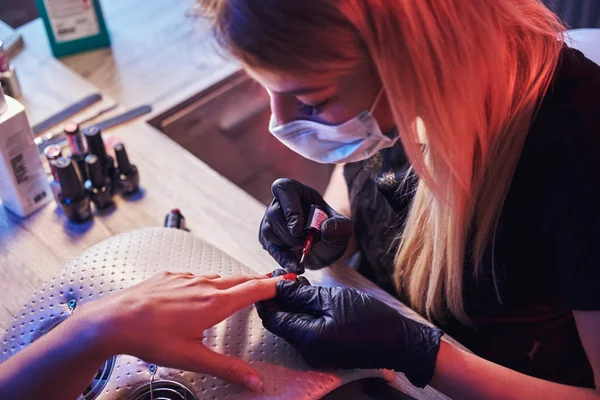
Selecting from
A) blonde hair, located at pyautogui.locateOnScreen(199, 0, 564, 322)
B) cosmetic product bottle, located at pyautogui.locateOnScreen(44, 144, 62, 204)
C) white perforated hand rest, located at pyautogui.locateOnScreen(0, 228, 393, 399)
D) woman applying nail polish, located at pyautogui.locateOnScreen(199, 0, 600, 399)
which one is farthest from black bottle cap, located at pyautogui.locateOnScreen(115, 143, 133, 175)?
blonde hair, located at pyautogui.locateOnScreen(199, 0, 564, 322)

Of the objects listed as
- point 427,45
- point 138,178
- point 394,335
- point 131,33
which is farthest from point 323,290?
point 131,33

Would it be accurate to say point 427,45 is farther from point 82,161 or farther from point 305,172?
point 305,172

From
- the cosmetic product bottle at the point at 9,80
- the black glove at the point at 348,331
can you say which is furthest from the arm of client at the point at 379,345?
the cosmetic product bottle at the point at 9,80

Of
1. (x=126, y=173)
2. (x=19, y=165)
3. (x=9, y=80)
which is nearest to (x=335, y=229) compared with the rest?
(x=126, y=173)

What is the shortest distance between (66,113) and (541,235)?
38.6 inches

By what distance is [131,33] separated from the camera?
152 centimetres

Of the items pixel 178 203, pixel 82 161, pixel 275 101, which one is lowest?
pixel 178 203

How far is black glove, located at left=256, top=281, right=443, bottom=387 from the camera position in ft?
2.42

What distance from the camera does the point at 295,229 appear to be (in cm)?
87

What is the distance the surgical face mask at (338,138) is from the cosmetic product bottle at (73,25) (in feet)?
2.45

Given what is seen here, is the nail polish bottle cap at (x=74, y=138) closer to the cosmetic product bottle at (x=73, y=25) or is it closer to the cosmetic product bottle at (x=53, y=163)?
the cosmetic product bottle at (x=53, y=163)

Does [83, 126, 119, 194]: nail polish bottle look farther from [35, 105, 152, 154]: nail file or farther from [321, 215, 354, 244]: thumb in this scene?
[321, 215, 354, 244]: thumb

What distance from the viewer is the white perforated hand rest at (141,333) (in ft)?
2.37

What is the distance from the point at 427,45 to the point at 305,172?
950 mm
